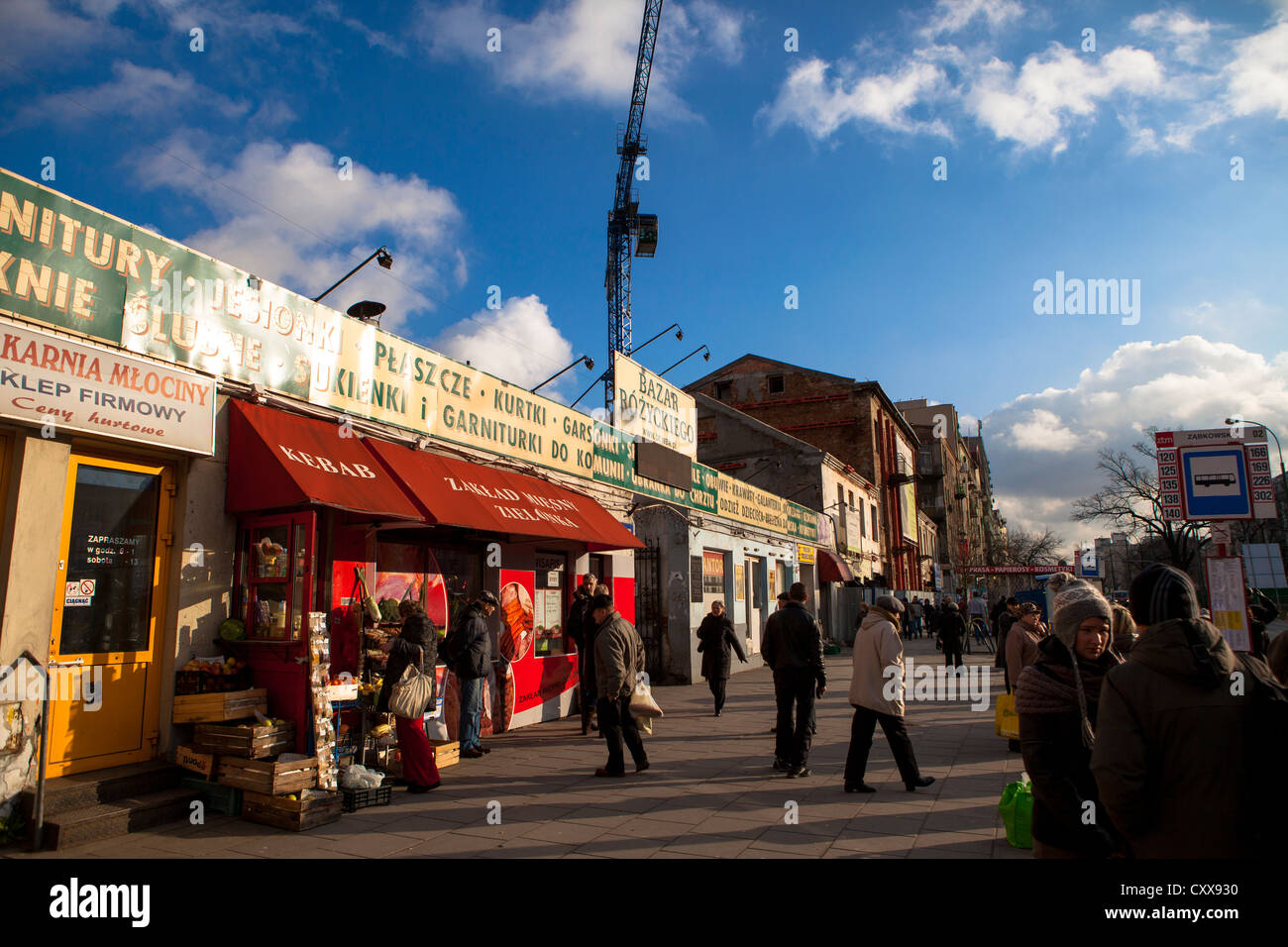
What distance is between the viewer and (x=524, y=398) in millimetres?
11539

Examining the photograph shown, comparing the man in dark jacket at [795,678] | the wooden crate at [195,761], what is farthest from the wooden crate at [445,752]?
the man in dark jacket at [795,678]

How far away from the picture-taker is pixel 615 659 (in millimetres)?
7836

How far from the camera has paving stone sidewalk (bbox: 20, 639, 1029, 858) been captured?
17.9ft

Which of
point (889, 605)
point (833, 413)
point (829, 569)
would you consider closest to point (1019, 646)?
point (889, 605)

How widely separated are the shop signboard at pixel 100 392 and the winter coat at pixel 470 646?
10.7 feet

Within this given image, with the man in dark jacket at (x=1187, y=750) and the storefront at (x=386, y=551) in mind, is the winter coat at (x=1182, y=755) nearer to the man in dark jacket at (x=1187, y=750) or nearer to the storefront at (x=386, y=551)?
the man in dark jacket at (x=1187, y=750)

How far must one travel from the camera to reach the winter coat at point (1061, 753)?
10.4 ft

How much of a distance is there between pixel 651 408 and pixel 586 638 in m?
6.85

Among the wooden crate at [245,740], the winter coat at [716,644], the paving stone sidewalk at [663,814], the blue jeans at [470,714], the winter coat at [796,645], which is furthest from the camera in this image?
the winter coat at [716,644]

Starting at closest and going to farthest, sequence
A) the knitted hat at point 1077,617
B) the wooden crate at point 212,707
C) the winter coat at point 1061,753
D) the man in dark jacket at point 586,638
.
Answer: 1. the winter coat at point 1061,753
2. the knitted hat at point 1077,617
3. the wooden crate at point 212,707
4. the man in dark jacket at point 586,638

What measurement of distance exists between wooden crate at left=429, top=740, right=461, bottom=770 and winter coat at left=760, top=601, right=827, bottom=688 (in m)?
Result: 3.54
